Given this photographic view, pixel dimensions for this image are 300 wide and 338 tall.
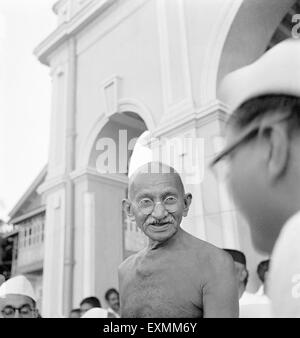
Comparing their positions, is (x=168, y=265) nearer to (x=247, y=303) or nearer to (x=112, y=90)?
(x=247, y=303)

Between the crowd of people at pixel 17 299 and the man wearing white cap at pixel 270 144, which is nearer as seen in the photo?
the man wearing white cap at pixel 270 144

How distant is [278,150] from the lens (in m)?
0.48

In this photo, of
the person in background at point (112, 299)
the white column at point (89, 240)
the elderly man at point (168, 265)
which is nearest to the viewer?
the elderly man at point (168, 265)

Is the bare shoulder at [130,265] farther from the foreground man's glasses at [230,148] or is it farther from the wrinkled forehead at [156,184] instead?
the foreground man's glasses at [230,148]

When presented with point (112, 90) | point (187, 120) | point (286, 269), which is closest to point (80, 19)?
point (112, 90)

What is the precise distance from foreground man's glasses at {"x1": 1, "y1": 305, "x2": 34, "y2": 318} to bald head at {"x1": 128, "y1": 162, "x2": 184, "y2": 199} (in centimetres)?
32

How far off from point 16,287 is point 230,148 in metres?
0.51

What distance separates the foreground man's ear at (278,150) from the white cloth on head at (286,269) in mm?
148

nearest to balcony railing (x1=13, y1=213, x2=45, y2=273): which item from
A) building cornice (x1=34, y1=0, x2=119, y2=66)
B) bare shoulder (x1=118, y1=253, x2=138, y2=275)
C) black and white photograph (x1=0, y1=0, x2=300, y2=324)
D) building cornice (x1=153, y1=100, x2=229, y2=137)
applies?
black and white photograph (x1=0, y1=0, x2=300, y2=324)

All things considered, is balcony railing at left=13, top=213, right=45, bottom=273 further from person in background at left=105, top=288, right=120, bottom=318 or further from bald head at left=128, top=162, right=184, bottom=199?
bald head at left=128, top=162, right=184, bottom=199

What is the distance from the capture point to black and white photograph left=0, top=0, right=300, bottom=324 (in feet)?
1.53

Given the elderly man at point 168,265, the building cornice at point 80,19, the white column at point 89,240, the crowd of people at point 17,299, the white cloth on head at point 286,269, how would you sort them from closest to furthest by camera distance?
1. the white cloth on head at point 286,269
2. the elderly man at point 168,265
3. the crowd of people at point 17,299
4. the white column at point 89,240
5. the building cornice at point 80,19

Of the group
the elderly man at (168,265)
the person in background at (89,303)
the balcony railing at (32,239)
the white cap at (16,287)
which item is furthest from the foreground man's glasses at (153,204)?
the person in background at (89,303)

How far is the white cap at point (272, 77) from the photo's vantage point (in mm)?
478
